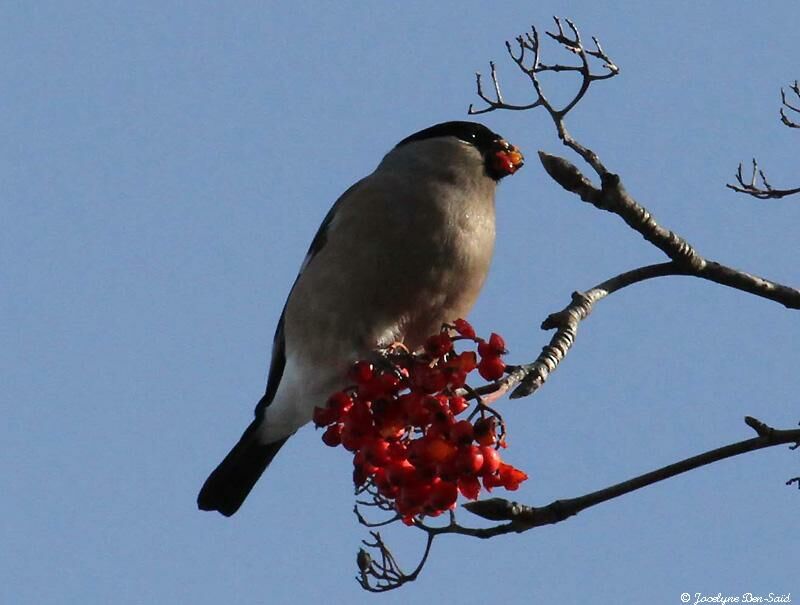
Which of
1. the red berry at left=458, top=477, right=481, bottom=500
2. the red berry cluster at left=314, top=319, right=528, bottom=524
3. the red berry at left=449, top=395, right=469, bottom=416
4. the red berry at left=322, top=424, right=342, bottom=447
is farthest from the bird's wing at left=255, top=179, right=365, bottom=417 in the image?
the red berry at left=458, top=477, right=481, bottom=500

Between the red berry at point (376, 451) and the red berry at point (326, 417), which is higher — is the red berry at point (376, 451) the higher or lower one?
the lower one

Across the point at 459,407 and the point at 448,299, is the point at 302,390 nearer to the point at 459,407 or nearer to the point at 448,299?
the point at 448,299

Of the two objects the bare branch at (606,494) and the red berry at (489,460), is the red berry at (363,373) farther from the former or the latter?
the bare branch at (606,494)

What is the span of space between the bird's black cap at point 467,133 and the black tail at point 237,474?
52.8 inches

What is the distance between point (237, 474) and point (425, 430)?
6.13 ft

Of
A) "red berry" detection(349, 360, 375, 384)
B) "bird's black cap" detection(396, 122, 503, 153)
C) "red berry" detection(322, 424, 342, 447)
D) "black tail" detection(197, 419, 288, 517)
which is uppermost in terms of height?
"bird's black cap" detection(396, 122, 503, 153)

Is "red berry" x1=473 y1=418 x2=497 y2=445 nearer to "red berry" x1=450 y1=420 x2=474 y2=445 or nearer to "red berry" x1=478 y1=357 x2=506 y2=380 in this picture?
"red berry" x1=450 y1=420 x2=474 y2=445

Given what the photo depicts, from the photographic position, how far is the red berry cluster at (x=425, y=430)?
2.61 m

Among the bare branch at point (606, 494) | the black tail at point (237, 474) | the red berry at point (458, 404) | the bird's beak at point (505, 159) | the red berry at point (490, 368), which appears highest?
the bird's beak at point (505, 159)

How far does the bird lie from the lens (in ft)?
12.6

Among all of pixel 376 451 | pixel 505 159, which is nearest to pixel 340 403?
pixel 376 451

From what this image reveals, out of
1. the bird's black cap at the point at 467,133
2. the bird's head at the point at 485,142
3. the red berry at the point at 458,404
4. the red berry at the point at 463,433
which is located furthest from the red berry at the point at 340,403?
the bird's black cap at the point at 467,133

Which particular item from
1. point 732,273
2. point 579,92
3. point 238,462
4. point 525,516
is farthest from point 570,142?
point 238,462

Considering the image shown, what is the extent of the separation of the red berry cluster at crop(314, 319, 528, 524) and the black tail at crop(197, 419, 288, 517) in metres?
1.34
